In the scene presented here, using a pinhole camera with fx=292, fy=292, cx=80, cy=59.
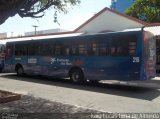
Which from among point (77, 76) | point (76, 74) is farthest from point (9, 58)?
point (77, 76)

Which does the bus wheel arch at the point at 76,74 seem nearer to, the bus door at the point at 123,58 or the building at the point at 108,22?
the bus door at the point at 123,58

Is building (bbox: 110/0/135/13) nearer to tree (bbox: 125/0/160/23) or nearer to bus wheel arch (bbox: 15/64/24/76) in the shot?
tree (bbox: 125/0/160/23)

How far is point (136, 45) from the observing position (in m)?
13.9

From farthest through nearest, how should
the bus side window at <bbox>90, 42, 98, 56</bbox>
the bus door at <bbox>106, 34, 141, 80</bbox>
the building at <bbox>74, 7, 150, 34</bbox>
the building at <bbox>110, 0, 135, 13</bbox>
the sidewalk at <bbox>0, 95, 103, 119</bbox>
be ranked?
the building at <bbox>110, 0, 135, 13</bbox> < the building at <bbox>74, 7, 150, 34</bbox> < the bus side window at <bbox>90, 42, 98, 56</bbox> < the bus door at <bbox>106, 34, 141, 80</bbox> < the sidewalk at <bbox>0, 95, 103, 119</bbox>

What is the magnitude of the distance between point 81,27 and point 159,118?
22415 millimetres

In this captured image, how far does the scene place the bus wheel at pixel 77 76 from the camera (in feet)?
55.4

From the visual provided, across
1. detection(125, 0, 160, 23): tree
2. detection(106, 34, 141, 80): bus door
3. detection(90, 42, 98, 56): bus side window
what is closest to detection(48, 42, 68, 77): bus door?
detection(90, 42, 98, 56): bus side window

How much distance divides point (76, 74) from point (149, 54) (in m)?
4.61

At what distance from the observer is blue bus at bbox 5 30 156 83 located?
14016mm

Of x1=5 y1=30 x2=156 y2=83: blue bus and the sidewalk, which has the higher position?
x1=5 y1=30 x2=156 y2=83: blue bus

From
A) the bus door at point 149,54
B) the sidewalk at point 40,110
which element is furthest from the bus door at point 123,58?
the sidewalk at point 40,110

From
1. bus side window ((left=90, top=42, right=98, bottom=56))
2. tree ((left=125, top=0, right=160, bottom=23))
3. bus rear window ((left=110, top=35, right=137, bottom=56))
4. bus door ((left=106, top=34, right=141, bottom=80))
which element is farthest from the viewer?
tree ((left=125, top=0, right=160, bottom=23))

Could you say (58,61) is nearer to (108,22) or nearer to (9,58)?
(9,58)

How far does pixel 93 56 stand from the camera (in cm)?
1593
